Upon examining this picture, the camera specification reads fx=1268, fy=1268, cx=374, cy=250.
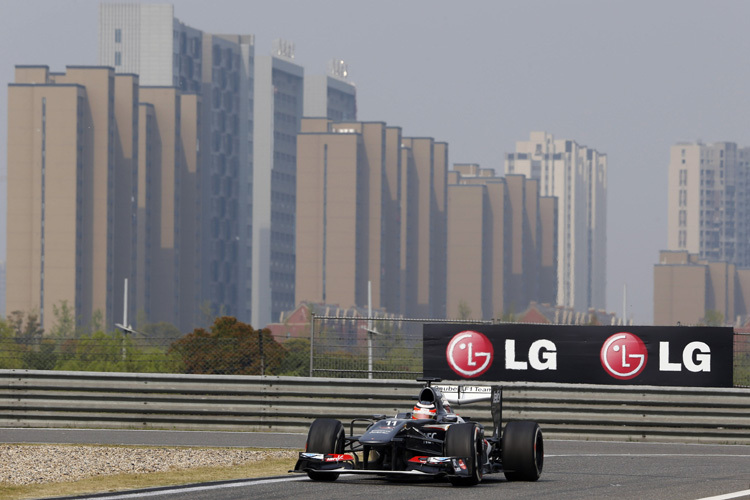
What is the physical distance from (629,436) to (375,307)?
150015 millimetres

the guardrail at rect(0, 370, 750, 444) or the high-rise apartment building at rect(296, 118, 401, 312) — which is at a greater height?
the high-rise apartment building at rect(296, 118, 401, 312)

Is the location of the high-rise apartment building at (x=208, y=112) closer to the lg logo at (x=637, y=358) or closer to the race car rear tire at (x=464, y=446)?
the lg logo at (x=637, y=358)

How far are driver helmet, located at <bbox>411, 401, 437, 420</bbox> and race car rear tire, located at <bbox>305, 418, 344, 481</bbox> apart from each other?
740 mm

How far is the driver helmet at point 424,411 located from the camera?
39.2 feet

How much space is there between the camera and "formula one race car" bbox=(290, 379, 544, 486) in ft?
37.2

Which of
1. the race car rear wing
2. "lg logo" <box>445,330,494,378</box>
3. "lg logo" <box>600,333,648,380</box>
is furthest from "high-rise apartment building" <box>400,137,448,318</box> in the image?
the race car rear wing

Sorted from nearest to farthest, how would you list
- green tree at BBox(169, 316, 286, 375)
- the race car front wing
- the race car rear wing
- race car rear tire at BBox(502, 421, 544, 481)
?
1. the race car front wing
2. race car rear tire at BBox(502, 421, 544, 481)
3. the race car rear wing
4. green tree at BBox(169, 316, 286, 375)

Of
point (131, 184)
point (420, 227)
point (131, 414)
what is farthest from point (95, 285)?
point (131, 414)

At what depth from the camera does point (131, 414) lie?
18.9 m

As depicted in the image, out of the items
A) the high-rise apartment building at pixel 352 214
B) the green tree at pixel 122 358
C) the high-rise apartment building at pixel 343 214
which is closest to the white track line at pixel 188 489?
the green tree at pixel 122 358

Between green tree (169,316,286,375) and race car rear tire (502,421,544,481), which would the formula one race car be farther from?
green tree (169,316,286,375)

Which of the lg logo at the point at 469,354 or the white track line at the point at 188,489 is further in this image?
the lg logo at the point at 469,354

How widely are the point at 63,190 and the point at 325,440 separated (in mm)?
131224

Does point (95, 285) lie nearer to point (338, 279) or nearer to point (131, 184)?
point (131, 184)
